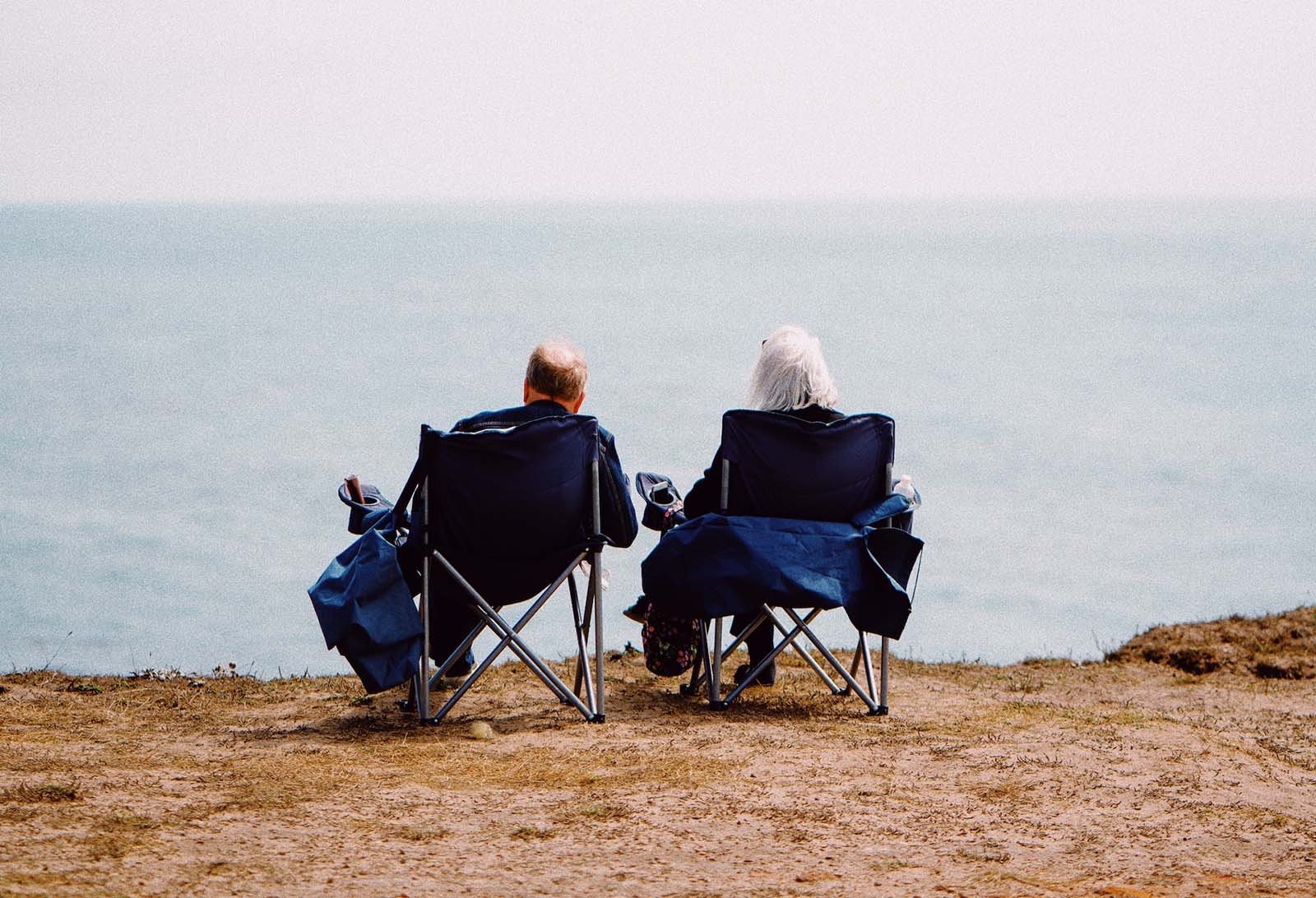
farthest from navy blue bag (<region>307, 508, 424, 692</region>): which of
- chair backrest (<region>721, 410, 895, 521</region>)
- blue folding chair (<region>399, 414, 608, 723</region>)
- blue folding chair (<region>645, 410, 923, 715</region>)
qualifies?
chair backrest (<region>721, 410, 895, 521</region>)

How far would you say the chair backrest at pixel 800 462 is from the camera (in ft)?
15.1

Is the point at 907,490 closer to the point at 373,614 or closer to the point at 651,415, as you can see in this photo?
the point at 373,614

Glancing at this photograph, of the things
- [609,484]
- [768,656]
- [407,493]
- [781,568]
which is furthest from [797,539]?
[407,493]

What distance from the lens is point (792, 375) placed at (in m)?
4.73

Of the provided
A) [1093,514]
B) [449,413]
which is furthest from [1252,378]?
[449,413]

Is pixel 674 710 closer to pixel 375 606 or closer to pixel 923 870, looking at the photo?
pixel 375 606

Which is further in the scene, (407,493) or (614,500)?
(614,500)

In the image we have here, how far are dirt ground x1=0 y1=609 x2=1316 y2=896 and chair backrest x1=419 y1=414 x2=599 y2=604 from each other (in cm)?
50

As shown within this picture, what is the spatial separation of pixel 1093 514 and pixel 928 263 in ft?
354

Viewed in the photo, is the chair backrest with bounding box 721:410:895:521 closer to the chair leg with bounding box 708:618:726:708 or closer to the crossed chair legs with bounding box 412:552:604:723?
the chair leg with bounding box 708:618:726:708

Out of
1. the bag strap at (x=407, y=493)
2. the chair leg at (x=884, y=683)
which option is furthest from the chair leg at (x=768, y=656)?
the bag strap at (x=407, y=493)

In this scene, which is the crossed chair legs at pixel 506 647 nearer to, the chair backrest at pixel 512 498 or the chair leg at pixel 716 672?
the chair backrest at pixel 512 498

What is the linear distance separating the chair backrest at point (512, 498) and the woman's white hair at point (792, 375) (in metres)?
0.66

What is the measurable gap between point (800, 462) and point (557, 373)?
2.72ft
